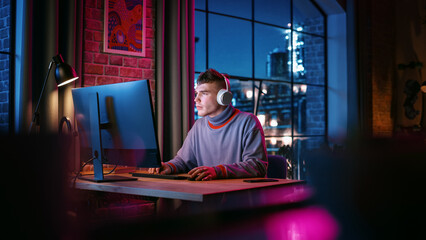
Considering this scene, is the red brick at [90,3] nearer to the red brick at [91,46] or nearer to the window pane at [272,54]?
the red brick at [91,46]

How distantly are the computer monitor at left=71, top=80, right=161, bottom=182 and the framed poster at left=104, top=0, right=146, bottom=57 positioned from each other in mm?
1291

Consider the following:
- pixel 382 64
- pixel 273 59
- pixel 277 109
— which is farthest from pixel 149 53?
pixel 382 64

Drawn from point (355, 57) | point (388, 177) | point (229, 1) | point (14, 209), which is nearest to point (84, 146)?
point (14, 209)

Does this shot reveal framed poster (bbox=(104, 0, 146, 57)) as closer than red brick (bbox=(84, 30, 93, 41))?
No

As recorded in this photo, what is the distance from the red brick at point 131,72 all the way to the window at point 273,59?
4.06ft

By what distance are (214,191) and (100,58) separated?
1997 millimetres

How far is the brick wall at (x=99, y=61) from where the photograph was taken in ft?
10.2

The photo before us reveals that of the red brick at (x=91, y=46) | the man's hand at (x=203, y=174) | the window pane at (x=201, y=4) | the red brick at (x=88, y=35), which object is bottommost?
the man's hand at (x=203, y=174)

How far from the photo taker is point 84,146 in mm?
2096

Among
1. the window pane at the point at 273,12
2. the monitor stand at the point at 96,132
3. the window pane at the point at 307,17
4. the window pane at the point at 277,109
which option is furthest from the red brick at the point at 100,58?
the window pane at the point at 307,17

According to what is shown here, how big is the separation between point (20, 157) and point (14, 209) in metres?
0.07

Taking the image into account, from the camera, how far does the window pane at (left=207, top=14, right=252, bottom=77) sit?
4789 mm

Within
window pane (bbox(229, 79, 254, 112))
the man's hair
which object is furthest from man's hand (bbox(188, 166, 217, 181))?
window pane (bbox(229, 79, 254, 112))

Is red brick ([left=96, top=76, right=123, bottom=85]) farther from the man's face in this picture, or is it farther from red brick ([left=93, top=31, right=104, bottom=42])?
the man's face
